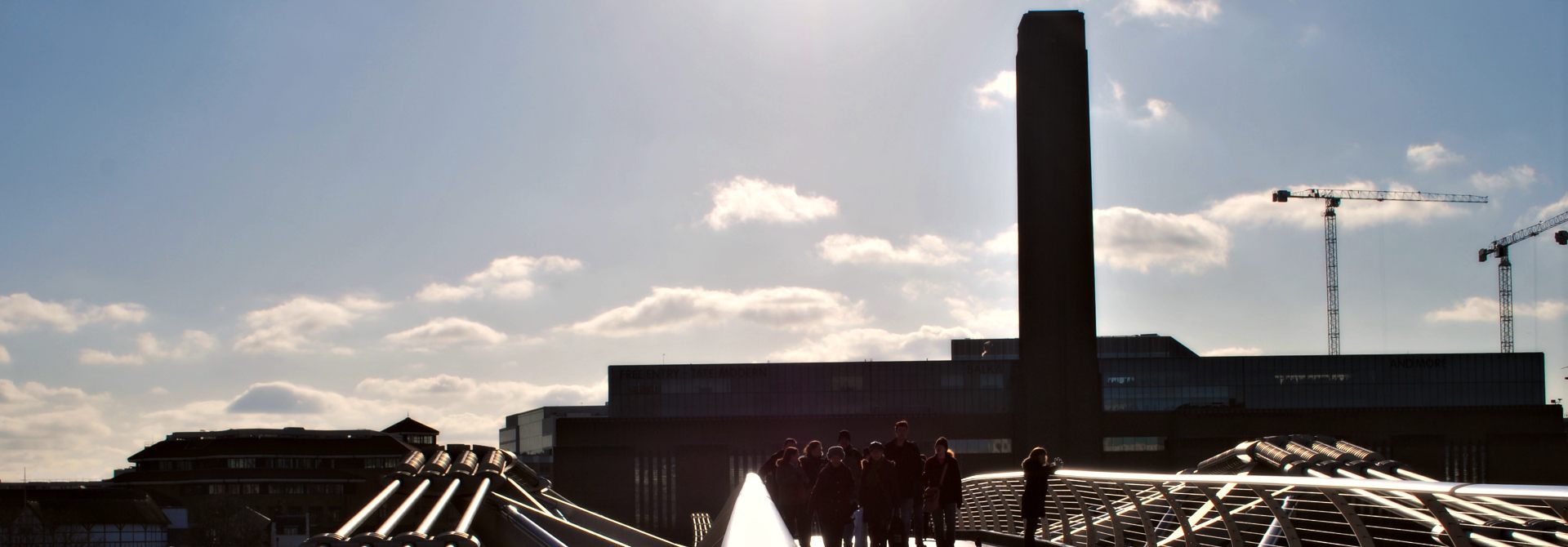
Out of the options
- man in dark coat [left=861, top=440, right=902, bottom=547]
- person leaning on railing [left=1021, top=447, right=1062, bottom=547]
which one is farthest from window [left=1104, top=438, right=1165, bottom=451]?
man in dark coat [left=861, top=440, right=902, bottom=547]

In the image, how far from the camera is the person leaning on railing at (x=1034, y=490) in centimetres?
1370

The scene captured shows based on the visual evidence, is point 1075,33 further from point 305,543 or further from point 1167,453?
point 305,543

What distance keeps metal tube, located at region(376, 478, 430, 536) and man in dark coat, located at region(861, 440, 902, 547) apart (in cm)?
418

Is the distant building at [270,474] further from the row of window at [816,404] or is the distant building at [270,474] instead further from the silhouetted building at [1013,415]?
the silhouetted building at [1013,415]

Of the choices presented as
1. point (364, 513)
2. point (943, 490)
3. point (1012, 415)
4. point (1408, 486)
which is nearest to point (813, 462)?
point (943, 490)

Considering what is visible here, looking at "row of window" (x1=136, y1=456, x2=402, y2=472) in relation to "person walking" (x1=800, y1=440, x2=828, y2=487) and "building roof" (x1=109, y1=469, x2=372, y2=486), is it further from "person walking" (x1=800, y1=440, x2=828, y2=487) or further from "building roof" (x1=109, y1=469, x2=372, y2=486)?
"person walking" (x1=800, y1=440, x2=828, y2=487)

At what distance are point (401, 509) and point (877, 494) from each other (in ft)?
17.7

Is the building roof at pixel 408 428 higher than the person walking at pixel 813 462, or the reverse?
the person walking at pixel 813 462

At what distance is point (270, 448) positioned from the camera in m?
117

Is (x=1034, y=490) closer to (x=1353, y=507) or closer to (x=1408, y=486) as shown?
(x=1353, y=507)

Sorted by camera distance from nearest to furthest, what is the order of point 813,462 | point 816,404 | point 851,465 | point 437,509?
point 437,509 < point 813,462 < point 851,465 < point 816,404

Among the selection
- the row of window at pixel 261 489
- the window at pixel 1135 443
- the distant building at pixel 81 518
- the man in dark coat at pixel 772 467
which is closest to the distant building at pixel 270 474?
the row of window at pixel 261 489

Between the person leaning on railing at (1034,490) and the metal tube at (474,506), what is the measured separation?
5.19 m

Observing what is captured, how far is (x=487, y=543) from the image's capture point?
47.2 feet
